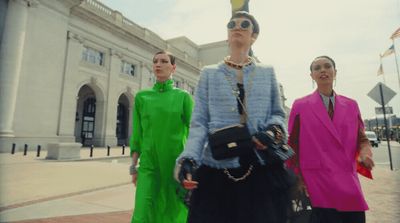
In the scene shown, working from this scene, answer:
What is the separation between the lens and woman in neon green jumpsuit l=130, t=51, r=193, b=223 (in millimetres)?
2670

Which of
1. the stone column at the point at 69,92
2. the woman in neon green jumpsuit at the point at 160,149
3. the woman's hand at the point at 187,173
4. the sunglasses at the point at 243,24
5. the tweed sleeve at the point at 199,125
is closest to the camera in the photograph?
the woman's hand at the point at 187,173

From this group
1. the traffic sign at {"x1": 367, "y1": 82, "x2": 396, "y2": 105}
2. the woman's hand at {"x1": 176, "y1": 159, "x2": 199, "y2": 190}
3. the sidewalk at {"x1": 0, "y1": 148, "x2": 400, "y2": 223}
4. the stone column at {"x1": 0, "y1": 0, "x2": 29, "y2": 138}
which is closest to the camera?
the woman's hand at {"x1": 176, "y1": 159, "x2": 199, "y2": 190}

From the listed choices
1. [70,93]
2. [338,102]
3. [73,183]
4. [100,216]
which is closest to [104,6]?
[70,93]

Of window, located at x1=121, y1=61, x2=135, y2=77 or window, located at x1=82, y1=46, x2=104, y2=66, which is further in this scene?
window, located at x1=121, y1=61, x2=135, y2=77

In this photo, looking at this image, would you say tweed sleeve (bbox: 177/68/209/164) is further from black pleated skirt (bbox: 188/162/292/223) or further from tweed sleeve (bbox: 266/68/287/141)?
tweed sleeve (bbox: 266/68/287/141)

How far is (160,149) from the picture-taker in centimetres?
272

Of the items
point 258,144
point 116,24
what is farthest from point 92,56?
point 258,144

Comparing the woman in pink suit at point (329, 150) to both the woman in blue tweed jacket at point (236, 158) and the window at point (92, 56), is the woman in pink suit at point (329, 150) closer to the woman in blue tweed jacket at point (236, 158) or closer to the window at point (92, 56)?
the woman in blue tweed jacket at point (236, 158)

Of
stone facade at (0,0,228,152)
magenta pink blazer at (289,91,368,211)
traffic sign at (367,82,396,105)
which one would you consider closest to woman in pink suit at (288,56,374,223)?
magenta pink blazer at (289,91,368,211)

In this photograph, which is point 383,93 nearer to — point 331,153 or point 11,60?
point 331,153

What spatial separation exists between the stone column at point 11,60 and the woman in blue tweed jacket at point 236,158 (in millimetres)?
17846

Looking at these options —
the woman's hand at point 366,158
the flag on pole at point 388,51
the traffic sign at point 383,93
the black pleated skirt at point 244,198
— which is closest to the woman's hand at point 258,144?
the black pleated skirt at point 244,198

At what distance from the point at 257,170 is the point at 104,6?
2696 centimetres

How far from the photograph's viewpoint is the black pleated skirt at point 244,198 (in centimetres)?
141
